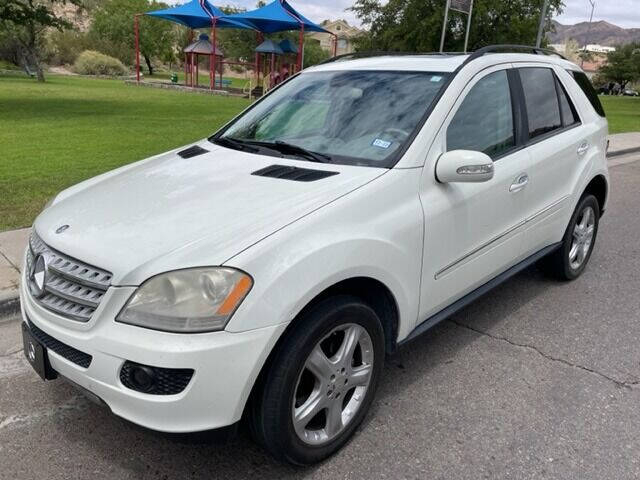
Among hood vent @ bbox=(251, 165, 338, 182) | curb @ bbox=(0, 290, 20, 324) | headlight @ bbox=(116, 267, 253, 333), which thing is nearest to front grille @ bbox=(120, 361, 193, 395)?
headlight @ bbox=(116, 267, 253, 333)

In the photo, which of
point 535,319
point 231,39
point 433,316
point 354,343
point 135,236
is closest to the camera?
point 135,236

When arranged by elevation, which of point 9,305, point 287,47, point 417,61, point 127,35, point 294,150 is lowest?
point 9,305

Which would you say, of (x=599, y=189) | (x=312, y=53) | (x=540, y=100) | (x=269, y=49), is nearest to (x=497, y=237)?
(x=540, y=100)

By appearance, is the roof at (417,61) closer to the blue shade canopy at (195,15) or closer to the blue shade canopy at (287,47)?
the blue shade canopy at (195,15)

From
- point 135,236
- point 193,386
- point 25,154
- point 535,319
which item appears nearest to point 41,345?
point 135,236

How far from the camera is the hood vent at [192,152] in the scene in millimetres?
3329

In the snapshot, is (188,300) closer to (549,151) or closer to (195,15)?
(549,151)

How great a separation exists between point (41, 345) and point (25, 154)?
7565mm

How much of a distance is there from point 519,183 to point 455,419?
1448 mm

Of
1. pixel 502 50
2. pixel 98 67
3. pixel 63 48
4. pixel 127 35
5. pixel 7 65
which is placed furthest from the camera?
pixel 127 35

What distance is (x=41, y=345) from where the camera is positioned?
2303 mm

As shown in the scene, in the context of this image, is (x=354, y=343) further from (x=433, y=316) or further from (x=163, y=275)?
(x=163, y=275)

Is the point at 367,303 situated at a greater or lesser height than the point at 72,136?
greater

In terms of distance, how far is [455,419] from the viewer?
288cm
